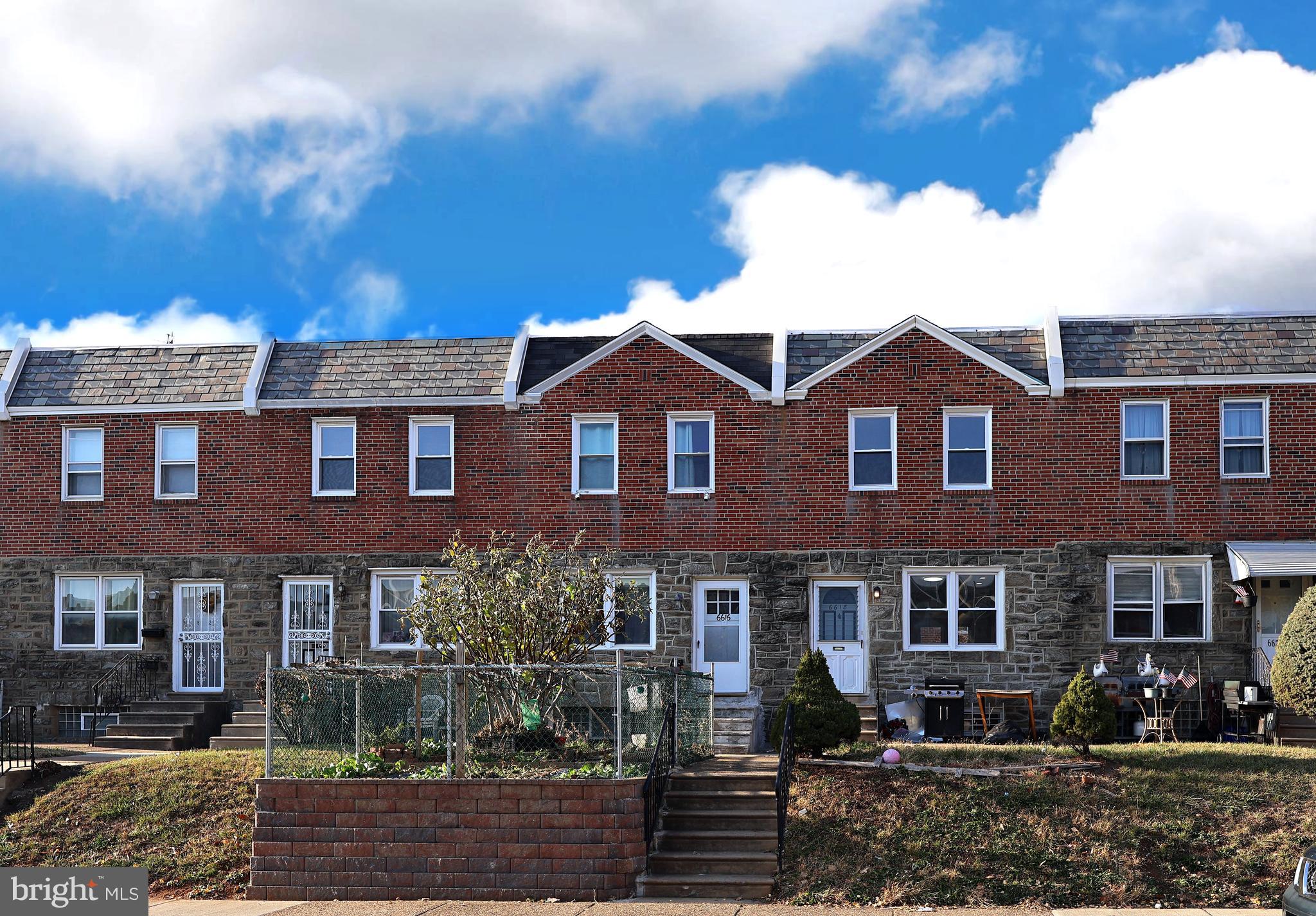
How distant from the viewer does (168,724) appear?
922 inches

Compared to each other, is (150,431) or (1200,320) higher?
(1200,320)

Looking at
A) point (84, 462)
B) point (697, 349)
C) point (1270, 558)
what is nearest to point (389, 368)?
point (697, 349)

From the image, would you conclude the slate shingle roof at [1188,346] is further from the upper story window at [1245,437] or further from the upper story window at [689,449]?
the upper story window at [689,449]

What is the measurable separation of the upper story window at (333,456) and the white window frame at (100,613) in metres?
3.71

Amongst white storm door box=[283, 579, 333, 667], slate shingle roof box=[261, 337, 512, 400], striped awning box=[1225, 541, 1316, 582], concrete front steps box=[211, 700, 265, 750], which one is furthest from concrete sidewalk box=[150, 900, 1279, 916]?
slate shingle roof box=[261, 337, 512, 400]

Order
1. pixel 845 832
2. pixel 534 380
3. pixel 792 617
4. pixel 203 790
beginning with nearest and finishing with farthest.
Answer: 1. pixel 845 832
2. pixel 203 790
3. pixel 792 617
4. pixel 534 380

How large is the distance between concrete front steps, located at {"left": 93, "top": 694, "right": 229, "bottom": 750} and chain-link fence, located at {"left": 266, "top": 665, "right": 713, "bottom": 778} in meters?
8.60

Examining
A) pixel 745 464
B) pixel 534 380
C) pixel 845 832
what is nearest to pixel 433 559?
pixel 534 380

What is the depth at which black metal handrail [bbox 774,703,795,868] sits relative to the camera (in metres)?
14.8

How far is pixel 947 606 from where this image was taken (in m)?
23.5

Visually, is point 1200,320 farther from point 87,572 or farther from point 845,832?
point 87,572

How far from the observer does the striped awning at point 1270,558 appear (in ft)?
72.3

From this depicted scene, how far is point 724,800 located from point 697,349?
10790 mm

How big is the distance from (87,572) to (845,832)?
16.2 metres
